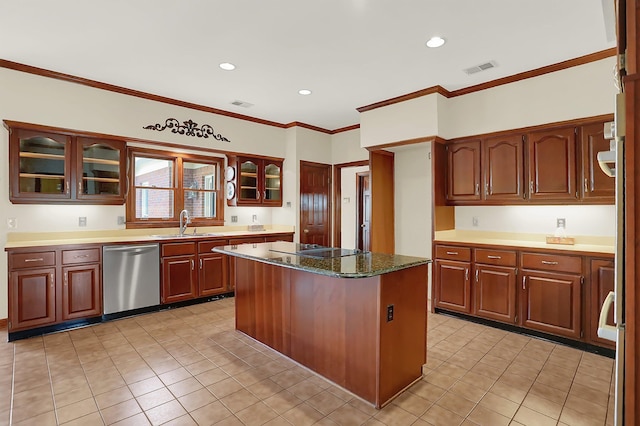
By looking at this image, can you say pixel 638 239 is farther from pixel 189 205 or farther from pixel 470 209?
pixel 189 205

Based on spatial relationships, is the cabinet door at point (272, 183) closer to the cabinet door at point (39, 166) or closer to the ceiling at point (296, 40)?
the ceiling at point (296, 40)

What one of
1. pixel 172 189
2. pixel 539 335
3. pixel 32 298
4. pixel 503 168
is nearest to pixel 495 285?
pixel 539 335

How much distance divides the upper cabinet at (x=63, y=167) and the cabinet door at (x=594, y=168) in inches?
201

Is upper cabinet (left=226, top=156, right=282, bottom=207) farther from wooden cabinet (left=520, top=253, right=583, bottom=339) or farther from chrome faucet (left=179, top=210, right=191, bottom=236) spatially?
wooden cabinet (left=520, top=253, right=583, bottom=339)

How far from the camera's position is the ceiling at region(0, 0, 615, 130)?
2625 millimetres

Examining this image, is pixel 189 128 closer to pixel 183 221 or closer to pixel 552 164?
pixel 183 221

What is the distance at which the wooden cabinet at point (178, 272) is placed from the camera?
4340 mm

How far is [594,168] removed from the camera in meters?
3.35

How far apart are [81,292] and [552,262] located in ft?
16.0

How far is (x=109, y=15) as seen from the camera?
2.72m

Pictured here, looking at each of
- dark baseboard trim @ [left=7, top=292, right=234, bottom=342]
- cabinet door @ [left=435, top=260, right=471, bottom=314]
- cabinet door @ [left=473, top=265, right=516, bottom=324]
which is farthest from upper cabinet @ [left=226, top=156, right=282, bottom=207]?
cabinet door @ [left=473, top=265, right=516, bottom=324]

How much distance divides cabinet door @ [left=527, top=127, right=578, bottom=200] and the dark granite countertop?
1.97m

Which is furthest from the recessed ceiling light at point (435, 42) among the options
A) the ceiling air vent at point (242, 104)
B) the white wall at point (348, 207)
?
the white wall at point (348, 207)

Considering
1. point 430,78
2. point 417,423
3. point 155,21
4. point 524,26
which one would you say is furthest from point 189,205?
point 524,26
